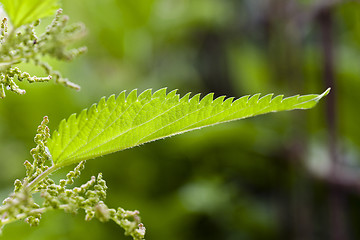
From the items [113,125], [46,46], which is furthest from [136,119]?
[46,46]

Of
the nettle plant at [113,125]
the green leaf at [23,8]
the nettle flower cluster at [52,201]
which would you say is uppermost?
the green leaf at [23,8]

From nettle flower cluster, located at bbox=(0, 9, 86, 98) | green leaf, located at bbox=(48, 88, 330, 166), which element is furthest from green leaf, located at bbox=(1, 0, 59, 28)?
green leaf, located at bbox=(48, 88, 330, 166)

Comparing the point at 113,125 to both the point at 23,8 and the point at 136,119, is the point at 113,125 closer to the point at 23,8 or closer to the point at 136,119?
the point at 136,119

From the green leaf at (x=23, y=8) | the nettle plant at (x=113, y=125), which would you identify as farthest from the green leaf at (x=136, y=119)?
the green leaf at (x=23, y=8)

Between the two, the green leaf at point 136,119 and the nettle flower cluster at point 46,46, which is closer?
the nettle flower cluster at point 46,46

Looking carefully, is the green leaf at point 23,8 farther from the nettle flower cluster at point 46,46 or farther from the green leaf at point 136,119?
the green leaf at point 136,119

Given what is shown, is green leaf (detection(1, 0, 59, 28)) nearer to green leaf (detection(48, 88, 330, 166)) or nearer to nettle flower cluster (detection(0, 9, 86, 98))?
nettle flower cluster (detection(0, 9, 86, 98))
